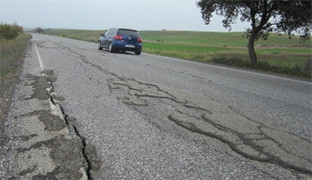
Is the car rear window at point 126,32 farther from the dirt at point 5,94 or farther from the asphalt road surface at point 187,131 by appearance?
the asphalt road surface at point 187,131

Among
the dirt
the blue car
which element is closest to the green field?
the blue car

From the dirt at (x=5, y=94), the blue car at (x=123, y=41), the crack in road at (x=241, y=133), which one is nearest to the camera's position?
the crack in road at (x=241, y=133)

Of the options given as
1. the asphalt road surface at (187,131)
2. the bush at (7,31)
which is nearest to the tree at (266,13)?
the asphalt road surface at (187,131)

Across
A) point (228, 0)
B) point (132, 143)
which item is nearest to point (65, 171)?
point (132, 143)

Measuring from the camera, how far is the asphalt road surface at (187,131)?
8.28ft

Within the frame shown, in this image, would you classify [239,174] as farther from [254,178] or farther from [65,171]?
[65,171]

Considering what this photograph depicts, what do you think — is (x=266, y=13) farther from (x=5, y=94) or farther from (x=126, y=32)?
(x=5, y=94)

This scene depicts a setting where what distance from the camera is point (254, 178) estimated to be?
241 cm

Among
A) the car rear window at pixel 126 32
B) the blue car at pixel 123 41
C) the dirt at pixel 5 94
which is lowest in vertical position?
the dirt at pixel 5 94

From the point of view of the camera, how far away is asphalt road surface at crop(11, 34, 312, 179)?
252 cm

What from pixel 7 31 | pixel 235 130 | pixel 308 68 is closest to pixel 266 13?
pixel 308 68

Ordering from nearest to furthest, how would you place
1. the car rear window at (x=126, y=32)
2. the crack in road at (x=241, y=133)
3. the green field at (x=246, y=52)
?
the crack in road at (x=241, y=133)
the green field at (x=246, y=52)
the car rear window at (x=126, y=32)

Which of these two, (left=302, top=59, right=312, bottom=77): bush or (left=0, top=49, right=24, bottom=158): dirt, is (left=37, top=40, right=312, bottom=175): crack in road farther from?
(left=302, top=59, right=312, bottom=77): bush

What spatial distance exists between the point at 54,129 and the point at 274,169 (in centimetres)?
239
